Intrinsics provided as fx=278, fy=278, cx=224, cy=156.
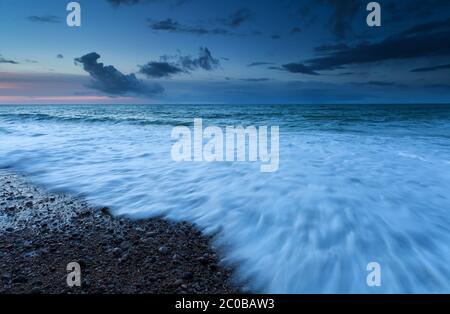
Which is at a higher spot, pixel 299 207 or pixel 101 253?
pixel 299 207

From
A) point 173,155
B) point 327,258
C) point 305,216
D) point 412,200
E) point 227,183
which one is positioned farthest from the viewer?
point 173,155

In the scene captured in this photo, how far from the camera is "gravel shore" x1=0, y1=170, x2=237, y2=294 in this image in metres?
2.36

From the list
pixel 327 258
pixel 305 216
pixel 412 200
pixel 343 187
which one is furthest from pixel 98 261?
pixel 412 200

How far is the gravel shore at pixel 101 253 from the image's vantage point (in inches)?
93.0

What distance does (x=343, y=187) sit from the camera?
491 centimetres

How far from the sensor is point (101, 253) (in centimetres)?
279

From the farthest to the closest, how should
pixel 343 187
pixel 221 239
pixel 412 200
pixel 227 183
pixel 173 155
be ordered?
pixel 173 155 → pixel 227 183 → pixel 343 187 → pixel 412 200 → pixel 221 239

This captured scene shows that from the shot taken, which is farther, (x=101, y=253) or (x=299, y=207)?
(x=299, y=207)

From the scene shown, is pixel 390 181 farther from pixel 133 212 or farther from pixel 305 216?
pixel 133 212

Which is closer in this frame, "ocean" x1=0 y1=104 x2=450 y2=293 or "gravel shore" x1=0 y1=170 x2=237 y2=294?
"gravel shore" x1=0 y1=170 x2=237 y2=294

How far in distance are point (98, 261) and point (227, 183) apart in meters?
2.91

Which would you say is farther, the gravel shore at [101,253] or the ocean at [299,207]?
the ocean at [299,207]
